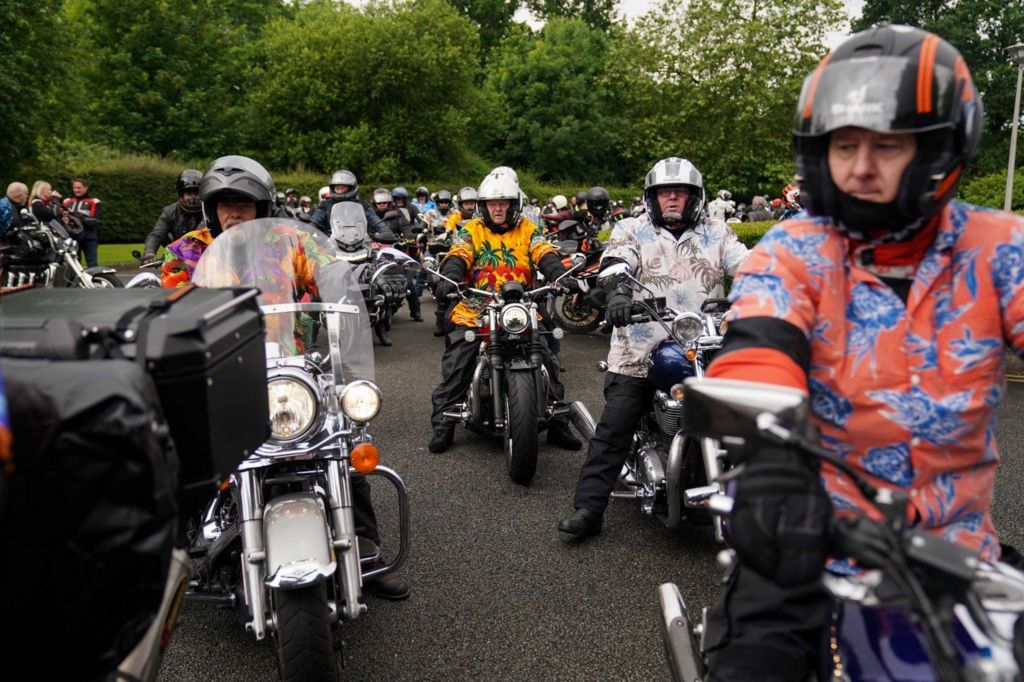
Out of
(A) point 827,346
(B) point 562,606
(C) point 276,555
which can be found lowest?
(B) point 562,606

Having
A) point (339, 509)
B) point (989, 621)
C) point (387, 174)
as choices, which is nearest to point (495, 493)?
point (339, 509)

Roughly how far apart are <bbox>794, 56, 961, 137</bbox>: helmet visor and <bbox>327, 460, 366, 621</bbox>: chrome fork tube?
2.02 m

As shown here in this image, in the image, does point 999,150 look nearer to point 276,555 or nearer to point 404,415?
point 404,415

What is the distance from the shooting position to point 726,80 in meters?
32.1

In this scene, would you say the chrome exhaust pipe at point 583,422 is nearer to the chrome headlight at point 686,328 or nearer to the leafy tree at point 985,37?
the chrome headlight at point 686,328

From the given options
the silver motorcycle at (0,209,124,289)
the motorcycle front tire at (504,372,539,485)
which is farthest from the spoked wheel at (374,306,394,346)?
the motorcycle front tire at (504,372,539,485)

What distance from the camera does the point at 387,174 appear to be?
38188 mm

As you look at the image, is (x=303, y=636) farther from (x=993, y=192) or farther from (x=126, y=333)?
(x=993, y=192)

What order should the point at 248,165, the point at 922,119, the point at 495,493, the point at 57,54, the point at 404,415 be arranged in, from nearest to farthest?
1. the point at 922,119
2. the point at 248,165
3. the point at 495,493
4. the point at 404,415
5. the point at 57,54

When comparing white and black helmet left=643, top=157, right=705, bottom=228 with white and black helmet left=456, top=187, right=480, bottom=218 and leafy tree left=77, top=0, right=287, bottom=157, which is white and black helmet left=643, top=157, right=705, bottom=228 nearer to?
white and black helmet left=456, top=187, right=480, bottom=218

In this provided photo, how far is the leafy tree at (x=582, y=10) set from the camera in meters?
55.8

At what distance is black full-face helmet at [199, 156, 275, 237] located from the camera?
3.49 metres

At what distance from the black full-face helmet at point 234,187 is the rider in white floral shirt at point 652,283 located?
171 centimetres

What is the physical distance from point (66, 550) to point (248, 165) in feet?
8.46
